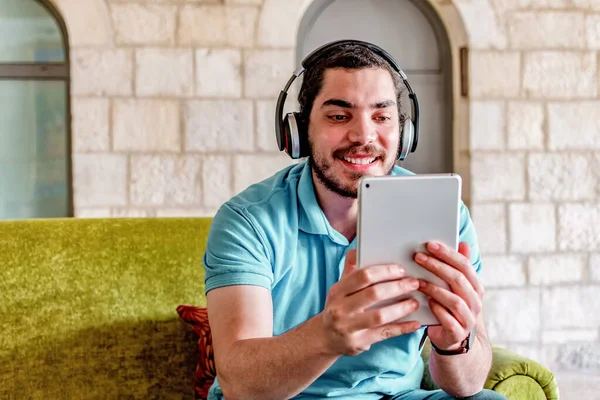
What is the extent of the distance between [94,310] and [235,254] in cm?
71

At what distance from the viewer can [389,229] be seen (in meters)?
1.17

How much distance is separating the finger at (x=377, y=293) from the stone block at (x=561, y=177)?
245 centimetres

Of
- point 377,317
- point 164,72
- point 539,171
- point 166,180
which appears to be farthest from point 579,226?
point 377,317

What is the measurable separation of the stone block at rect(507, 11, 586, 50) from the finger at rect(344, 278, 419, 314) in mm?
2511

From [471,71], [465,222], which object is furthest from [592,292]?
[465,222]

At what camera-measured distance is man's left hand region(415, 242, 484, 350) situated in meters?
1.16

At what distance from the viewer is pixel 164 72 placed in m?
3.20

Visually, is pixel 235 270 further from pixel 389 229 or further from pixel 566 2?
pixel 566 2

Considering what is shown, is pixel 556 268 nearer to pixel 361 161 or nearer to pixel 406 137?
pixel 406 137

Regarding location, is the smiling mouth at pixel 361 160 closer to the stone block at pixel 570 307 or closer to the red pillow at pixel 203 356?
the red pillow at pixel 203 356

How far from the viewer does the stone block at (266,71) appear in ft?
10.6

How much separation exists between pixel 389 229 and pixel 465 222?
51cm

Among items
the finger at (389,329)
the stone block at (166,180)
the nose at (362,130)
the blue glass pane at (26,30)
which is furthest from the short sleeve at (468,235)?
the blue glass pane at (26,30)

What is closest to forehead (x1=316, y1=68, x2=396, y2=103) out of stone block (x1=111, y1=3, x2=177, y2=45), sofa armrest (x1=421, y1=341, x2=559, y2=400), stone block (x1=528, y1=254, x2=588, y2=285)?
sofa armrest (x1=421, y1=341, x2=559, y2=400)
